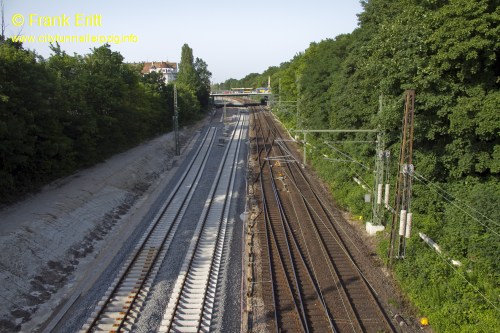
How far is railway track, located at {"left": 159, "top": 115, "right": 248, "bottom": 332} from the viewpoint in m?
12.5

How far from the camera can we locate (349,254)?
17469 millimetres

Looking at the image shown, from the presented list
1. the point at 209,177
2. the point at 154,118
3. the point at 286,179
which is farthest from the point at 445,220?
the point at 154,118

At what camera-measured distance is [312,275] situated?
1553cm

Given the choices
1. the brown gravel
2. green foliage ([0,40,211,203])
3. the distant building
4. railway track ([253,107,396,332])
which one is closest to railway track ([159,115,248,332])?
the brown gravel

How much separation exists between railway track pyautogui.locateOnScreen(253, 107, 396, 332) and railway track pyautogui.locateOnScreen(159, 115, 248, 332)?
6.67 ft

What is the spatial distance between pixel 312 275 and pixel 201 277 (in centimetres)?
437

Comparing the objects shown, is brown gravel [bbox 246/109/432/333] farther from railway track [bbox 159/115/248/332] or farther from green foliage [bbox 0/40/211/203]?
green foliage [bbox 0/40/211/203]

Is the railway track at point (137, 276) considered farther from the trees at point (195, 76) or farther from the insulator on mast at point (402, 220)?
the trees at point (195, 76)

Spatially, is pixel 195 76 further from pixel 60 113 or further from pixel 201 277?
pixel 201 277

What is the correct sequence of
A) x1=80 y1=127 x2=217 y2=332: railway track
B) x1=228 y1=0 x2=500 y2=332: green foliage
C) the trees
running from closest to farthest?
x1=80 y1=127 x2=217 y2=332: railway track < x1=228 y1=0 x2=500 y2=332: green foliage < the trees

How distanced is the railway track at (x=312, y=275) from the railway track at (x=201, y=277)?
2.03 m

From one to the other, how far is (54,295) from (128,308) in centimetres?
321

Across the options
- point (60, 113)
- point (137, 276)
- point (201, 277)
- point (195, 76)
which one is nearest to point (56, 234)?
point (137, 276)

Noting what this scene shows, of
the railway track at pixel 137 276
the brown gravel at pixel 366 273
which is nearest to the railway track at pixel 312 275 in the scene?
the brown gravel at pixel 366 273
